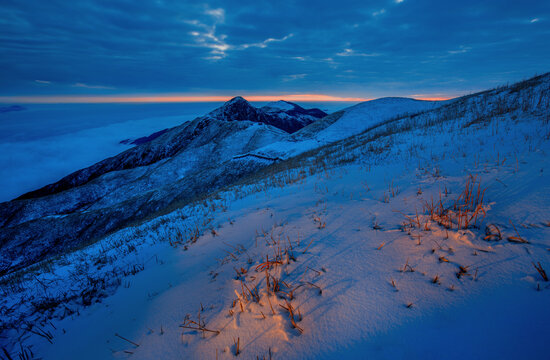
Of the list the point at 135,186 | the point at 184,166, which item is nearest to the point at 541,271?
the point at 184,166

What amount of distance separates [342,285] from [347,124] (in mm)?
29928

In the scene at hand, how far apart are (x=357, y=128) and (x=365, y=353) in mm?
29642

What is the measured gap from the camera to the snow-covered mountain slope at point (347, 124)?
85.3ft

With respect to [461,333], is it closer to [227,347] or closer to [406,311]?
[406,311]

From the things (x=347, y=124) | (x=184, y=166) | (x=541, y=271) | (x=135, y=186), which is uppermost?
(x=347, y=124)

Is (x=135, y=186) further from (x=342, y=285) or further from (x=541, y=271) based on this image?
(x=541, y=271)

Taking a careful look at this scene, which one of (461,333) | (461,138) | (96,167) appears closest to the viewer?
(461,333)

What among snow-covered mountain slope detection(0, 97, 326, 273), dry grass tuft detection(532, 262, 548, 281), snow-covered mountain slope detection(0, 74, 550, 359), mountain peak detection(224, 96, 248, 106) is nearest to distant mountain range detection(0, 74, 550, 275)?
snow-covered mountain slope detection(0, 97, 326, 273)

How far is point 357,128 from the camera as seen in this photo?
28484 millimetres

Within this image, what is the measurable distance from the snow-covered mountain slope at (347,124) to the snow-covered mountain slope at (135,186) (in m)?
3.31

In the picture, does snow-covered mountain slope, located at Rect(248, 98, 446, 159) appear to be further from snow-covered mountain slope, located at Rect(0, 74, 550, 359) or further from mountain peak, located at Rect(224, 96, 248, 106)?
mountain peak, located at Rect(224, 96, 248, 106)

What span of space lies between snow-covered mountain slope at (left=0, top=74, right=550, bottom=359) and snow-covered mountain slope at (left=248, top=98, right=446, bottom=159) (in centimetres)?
1980

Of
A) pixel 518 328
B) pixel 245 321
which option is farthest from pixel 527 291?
pixel 245 321

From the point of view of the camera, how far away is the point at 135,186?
116 feet
